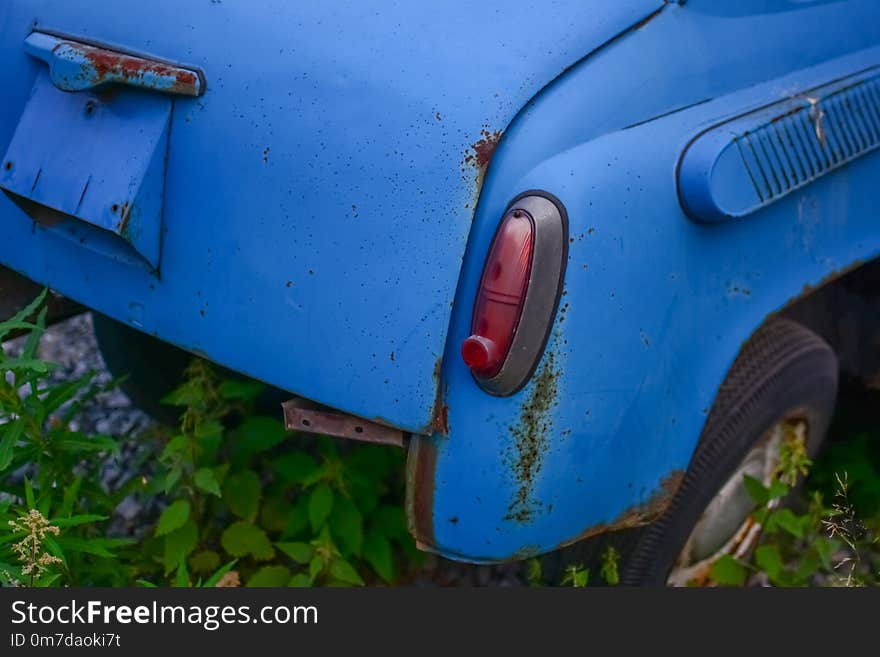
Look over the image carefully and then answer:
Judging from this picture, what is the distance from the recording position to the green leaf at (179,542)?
2.35 metres

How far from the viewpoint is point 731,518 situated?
8.01ft

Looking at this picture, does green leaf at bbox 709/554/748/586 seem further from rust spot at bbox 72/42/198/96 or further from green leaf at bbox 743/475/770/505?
rust spot at bbox 72/42/198/96

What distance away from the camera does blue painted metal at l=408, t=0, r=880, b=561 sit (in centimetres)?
167

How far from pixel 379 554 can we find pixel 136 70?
1250 millimetres

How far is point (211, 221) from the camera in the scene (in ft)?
6.15

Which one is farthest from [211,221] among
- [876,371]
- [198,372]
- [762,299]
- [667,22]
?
[876,371]

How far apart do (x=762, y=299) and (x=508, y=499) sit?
26.0 inches

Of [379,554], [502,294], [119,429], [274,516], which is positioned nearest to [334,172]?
[502,294]

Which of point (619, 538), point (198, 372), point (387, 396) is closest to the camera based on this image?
point (387, 396)

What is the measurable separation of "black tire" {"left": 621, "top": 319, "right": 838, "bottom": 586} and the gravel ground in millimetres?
563

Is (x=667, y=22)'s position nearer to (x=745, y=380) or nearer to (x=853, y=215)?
(x=853, y=215)

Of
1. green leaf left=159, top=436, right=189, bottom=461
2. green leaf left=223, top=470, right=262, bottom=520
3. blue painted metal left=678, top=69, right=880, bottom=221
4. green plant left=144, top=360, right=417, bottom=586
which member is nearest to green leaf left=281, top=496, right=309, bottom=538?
green plant left=144, top=360, right=417, bottom=586

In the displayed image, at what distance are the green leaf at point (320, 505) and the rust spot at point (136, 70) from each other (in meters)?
0.97

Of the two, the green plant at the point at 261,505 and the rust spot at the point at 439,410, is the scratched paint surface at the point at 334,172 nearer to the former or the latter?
the rust spot at the point at 439,410
